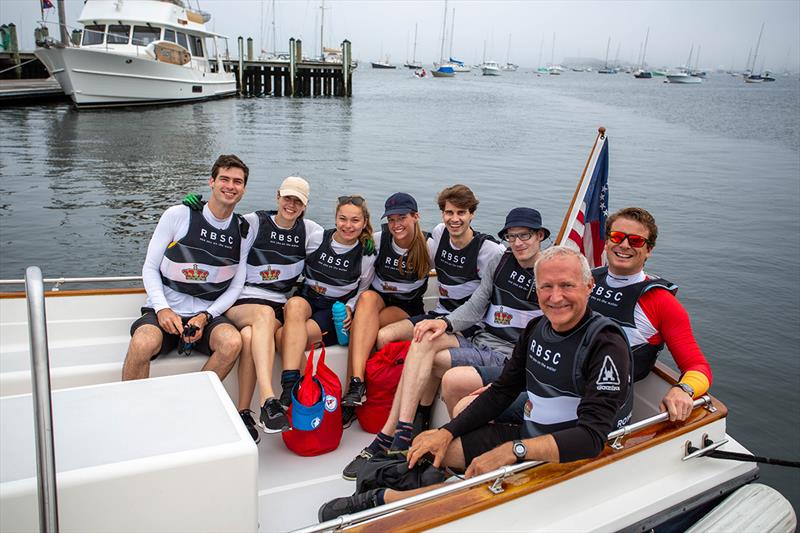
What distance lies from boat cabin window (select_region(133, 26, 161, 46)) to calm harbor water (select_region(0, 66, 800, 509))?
9.57ft

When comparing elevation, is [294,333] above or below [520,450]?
below

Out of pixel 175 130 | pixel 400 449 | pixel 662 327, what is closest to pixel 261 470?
pixel 400 449

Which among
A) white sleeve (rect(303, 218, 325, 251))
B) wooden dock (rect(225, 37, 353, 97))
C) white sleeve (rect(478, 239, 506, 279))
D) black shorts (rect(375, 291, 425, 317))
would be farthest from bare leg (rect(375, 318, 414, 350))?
wooden dock (rect(225, 37, 353, 97))

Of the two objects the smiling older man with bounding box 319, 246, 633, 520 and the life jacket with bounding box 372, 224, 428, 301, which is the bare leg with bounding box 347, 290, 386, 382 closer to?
the life jacket with bounding box 372, 224, 428, 301

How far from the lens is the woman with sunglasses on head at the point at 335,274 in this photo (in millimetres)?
3518

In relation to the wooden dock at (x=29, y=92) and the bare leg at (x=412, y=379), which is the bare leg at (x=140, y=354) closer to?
Result: the bare leg at (x=412, y=379)

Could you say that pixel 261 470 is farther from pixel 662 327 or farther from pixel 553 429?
pixel 662 327

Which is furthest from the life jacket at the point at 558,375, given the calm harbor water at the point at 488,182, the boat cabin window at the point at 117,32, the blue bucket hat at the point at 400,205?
the boat cabin window at the point at 117,32

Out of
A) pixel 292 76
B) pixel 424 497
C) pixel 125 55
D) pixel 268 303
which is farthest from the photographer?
pixel 292 76

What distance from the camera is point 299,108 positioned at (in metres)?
31.9

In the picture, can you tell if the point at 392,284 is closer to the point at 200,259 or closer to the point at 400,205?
the point at 400,205

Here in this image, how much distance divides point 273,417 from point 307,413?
23 cm

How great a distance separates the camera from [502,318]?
3.42 meters

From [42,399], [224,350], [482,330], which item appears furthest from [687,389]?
[42,399]
